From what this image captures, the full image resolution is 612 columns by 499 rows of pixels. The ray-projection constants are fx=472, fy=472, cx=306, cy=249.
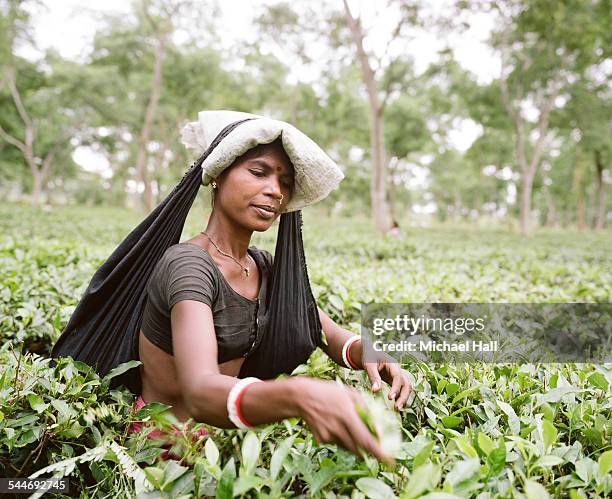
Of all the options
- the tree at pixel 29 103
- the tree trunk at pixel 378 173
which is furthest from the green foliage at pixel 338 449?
the tree at pixel 29 103

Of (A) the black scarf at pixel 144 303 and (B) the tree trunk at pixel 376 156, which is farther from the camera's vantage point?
(B) the tree trunk at pixel 376 156

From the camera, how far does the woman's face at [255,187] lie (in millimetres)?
1514

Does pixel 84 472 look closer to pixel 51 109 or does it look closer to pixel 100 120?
pixel 51 109

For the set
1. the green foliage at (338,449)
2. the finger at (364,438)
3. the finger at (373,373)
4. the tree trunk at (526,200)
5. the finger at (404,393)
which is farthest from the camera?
the tree trunk at (526,200)

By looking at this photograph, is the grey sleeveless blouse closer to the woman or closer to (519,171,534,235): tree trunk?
the woman

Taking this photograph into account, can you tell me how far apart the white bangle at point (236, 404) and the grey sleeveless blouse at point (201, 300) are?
0.31 m

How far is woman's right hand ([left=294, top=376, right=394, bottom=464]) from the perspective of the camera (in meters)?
0.90

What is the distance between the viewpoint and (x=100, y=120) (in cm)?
2477

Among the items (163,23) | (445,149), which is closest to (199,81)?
(163,23)

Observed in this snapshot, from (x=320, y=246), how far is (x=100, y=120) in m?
20.9

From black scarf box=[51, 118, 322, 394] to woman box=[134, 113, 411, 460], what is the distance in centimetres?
7

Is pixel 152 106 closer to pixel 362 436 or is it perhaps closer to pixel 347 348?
→ pixel 347 348

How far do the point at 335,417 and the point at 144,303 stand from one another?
0.90 m

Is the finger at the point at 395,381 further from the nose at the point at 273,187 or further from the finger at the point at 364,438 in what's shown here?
the nose at the point at 273,187
